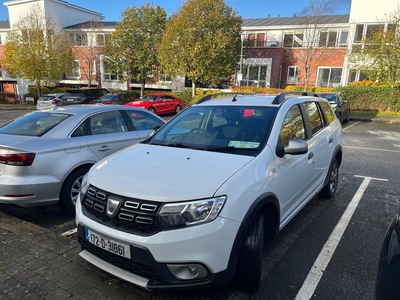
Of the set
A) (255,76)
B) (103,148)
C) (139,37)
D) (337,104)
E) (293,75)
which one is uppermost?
(139,37)

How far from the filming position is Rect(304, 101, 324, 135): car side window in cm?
405

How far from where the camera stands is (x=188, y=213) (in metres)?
2.19

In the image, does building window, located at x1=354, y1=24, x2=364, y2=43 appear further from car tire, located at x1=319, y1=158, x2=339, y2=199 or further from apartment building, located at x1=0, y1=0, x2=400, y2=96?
car tire, located at x1=319, y1=158, x2=339, y2=199

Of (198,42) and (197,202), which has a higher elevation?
(198,42)

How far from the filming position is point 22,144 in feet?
12.0

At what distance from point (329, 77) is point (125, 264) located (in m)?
29.8

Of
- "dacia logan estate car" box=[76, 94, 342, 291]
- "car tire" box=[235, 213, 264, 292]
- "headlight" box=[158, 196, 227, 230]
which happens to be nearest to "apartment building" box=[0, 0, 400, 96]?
"dacia logan estate car" box=[76, 94, 342, 291]

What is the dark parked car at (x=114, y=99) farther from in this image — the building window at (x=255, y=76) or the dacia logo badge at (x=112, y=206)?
the dacia logo badge at (x=112, y=206)

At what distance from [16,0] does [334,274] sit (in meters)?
46.0

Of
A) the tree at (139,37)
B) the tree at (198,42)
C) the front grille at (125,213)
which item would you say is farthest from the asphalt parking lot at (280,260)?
the tree at (139,37)

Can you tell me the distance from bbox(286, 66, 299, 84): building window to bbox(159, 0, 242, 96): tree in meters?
8.66

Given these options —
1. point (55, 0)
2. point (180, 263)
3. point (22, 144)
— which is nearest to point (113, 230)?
point (180, 263)

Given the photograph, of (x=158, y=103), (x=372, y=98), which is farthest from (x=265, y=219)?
(x=372, y=98)

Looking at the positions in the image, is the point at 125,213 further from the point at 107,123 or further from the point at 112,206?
the point at 107,123
